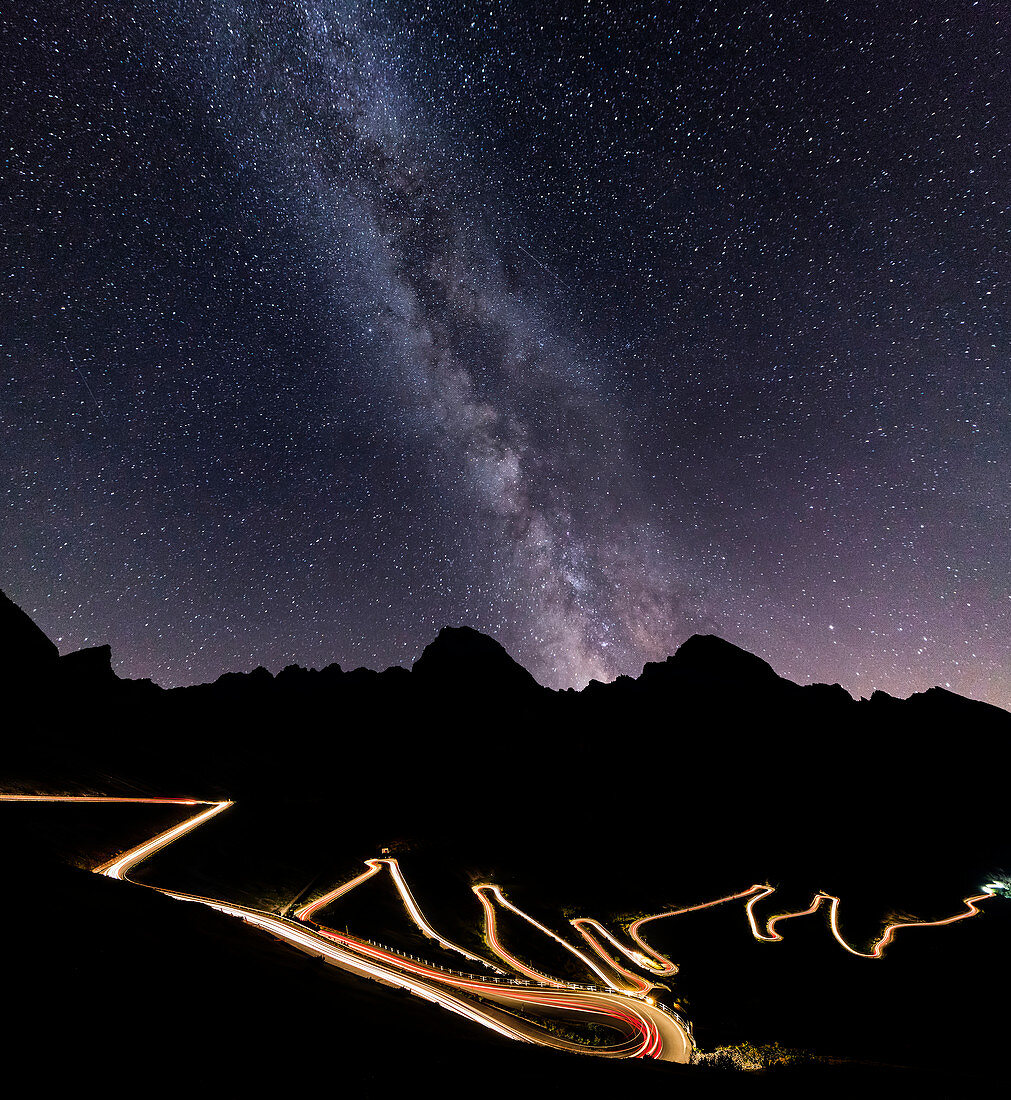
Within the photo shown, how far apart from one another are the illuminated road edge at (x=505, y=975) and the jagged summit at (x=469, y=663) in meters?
81.4

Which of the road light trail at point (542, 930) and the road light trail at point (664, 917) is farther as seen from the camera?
the road light trail at point (664, 917)

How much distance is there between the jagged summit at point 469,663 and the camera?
12081 centimetres

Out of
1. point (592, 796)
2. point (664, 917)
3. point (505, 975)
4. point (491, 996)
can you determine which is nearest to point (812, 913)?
point (664, 917)

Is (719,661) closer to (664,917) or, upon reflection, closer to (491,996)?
(664,917)

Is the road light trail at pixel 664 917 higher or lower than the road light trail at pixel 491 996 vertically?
higher

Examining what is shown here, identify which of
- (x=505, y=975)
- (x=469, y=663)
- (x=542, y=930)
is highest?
(x=469, y=663)

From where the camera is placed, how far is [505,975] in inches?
966

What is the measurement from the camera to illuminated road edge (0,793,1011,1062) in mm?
17953

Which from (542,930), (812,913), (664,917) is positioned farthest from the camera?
(812,913)

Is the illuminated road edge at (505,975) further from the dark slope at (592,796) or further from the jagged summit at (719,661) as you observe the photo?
the jagged summit at (719,661)

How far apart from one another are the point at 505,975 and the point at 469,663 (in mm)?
99942

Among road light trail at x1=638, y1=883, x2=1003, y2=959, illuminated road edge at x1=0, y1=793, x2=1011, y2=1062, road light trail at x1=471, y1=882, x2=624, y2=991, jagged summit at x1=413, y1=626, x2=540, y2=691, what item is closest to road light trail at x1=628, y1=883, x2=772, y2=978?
road light trail at x1=638, y1=883, x2=1003, y2=959

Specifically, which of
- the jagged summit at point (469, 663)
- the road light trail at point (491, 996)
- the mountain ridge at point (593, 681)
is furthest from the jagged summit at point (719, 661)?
the road light trail at point (491, 996)

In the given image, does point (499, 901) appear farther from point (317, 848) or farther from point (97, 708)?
point (97, 708)
